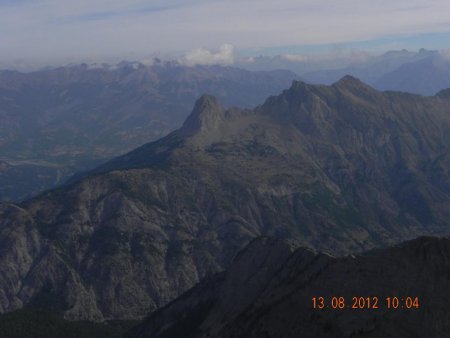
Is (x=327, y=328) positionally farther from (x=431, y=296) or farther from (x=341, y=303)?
(x=431, y=296)

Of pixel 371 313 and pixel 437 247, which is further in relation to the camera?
pixel 437 247

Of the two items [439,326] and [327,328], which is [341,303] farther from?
[439,326]

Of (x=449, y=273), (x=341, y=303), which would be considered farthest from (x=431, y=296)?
(x=341, y=303)

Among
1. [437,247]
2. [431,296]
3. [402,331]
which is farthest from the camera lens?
[437,247]

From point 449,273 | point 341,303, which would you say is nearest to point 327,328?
point 341,303

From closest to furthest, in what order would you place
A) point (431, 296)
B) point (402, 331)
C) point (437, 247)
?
1. point (402, 331)
2. point (431, 296)
3. point (437, 247)

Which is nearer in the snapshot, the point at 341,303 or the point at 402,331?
the point at 402,331

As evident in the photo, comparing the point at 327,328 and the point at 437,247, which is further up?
the point at 437,247

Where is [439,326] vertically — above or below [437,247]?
below
